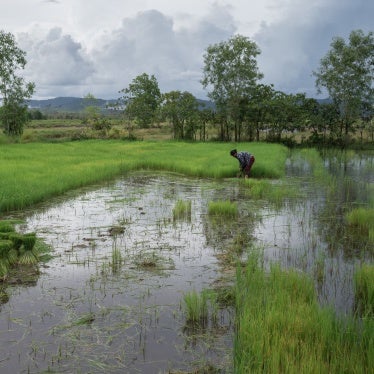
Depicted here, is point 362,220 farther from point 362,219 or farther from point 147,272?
point 147,272

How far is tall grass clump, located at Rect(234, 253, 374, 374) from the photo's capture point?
326cm

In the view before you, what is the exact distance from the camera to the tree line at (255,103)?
32.2 m

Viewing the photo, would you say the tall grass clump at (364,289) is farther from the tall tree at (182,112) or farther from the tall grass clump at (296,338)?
the tall tree at (182,112)

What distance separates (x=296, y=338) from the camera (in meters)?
3.63

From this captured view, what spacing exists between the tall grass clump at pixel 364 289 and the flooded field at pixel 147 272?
12cm

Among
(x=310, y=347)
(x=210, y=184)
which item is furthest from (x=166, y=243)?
(x=210, y=184)

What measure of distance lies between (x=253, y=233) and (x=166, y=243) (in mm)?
1635

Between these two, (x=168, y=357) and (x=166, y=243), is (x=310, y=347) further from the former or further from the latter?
(x=166, y=243)

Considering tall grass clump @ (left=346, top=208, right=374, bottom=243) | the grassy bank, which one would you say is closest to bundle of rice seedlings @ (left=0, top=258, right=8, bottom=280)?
the grassy bank

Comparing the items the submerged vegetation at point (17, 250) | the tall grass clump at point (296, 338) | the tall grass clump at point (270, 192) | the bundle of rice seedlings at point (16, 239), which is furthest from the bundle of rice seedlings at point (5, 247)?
the tall grass clump at point (270, 192)

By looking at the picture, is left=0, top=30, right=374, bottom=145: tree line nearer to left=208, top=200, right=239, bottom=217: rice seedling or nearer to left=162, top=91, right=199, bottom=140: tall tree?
left=162, top=91, right=199, bottom=140: tall tree

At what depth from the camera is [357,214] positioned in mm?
8672

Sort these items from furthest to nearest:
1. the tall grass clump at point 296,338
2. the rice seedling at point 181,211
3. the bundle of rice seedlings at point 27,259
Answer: the rice seedling at point 181,211
the bundle of rice seedlings at point 27,259
the tall grass clump at point 296,338

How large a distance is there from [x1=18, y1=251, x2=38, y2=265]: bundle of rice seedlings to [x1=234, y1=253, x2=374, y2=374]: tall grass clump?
300 cm
